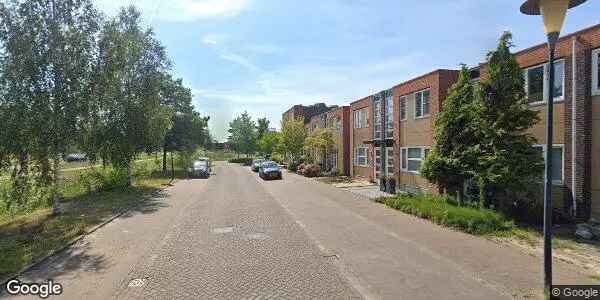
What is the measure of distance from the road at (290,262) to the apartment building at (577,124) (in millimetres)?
4612

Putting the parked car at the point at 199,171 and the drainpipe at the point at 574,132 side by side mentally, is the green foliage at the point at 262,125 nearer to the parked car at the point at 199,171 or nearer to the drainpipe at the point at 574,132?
the parked car at the point at 199,171

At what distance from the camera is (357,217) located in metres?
15.7

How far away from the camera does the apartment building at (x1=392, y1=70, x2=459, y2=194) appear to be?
21141mm

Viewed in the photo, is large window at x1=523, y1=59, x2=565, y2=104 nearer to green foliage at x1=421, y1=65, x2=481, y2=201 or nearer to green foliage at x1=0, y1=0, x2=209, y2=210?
green foliage at x1=421, y1=65, x2=481, y2=201

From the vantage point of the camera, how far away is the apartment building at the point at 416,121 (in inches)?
832

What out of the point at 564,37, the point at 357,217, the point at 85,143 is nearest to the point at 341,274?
the point at 357,217

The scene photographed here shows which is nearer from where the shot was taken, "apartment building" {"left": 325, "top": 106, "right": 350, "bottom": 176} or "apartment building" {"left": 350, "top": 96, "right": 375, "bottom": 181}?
"apartment building" {"left": 350, "top": 96, "right": 375, "bottom": 181}

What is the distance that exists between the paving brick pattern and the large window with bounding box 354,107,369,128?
1921 centimetres

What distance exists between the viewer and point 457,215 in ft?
44.8

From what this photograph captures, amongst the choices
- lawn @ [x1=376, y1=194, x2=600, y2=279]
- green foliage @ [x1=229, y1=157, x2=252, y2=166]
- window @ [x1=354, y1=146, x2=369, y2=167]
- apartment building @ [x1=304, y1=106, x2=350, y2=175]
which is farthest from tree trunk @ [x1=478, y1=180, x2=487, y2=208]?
green foliage @ [x1=229, y1=157, x2=252, y2=166]

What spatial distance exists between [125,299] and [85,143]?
13415 millimetres

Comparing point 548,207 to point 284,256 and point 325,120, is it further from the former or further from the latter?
point 325,120

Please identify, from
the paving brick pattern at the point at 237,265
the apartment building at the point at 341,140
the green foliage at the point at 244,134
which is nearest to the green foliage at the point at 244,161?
the green foliage at the point at 244,134

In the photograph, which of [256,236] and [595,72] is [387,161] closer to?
[595,72]
